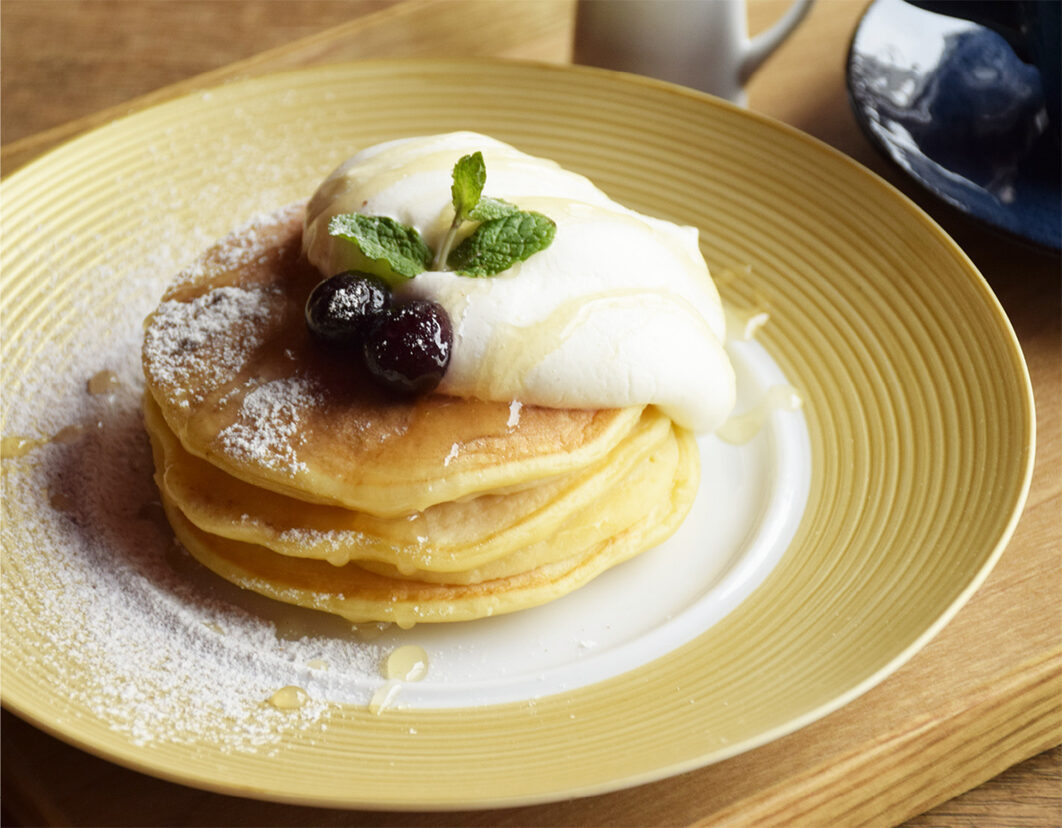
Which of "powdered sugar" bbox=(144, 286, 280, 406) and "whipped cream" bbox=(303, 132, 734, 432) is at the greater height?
"whipped cream" bbox=(303, 132, 734, 432)

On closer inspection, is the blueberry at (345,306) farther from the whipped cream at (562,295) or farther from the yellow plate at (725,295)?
the yellow plate at (725,295)

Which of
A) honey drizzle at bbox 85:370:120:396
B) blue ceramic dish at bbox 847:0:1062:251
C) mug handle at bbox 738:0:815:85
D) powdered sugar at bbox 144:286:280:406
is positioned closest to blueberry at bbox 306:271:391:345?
powdered sugar at bbox 144:286:280:406

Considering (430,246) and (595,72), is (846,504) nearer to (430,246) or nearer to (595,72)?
(430,246)

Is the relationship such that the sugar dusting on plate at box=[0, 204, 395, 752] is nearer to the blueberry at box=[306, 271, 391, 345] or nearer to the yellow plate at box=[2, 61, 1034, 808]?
the yellow plate at box=[2, 61, 1034, 808]

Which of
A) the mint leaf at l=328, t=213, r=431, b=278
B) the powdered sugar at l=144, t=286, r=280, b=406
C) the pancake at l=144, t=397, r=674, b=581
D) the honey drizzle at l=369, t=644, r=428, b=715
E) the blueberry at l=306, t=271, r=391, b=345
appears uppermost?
the mint leaf at l=328, t=213, r=431, b=278

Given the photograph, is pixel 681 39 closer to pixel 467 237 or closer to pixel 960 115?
pixel 960 115

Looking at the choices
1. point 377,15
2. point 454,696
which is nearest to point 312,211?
point 454,696
